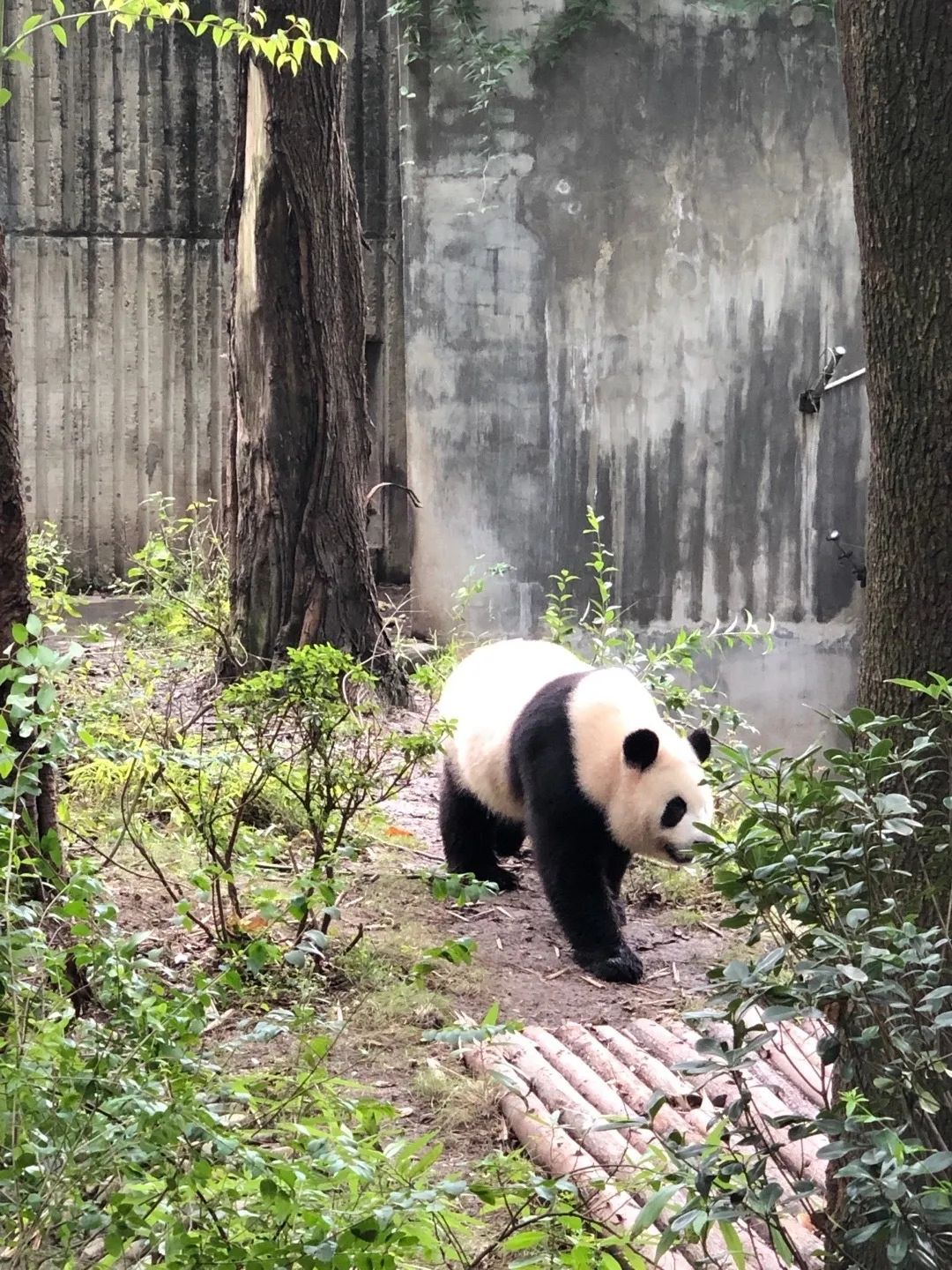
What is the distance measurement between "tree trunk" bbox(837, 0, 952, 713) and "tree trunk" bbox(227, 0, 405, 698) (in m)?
4.00

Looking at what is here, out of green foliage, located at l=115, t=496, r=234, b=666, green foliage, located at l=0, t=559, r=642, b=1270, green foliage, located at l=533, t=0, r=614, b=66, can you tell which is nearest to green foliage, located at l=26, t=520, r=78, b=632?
green foliage, located at l=115, t=496, r=234, b=666

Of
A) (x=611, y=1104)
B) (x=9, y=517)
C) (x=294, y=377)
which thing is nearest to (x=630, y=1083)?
(x=611, y=1104)

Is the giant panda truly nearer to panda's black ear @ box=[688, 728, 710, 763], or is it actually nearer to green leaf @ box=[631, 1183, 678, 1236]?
panda's black ear @ box=[688, 728, 710, 763]

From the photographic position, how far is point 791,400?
340 inches

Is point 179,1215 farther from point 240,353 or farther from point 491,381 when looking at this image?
point 491,381

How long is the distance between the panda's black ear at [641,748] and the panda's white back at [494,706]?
53 centimetres

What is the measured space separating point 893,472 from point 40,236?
6.95m

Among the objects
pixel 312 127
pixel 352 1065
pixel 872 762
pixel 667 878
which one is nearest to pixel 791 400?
pixel 312 127

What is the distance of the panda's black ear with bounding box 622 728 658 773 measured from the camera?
172 inches

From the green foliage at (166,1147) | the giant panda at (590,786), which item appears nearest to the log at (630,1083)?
the green foliage at (166,1147)

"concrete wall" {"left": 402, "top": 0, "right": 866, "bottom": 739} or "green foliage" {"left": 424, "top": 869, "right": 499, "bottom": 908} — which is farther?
"concrete wall" {"left": 402, "top": 0, "right": 866, "bottom": 739}

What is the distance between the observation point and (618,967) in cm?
429

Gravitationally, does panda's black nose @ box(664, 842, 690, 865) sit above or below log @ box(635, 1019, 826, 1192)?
above

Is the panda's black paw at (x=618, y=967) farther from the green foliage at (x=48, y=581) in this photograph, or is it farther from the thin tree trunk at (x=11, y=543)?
the green foliage at (x=48, y=581)
